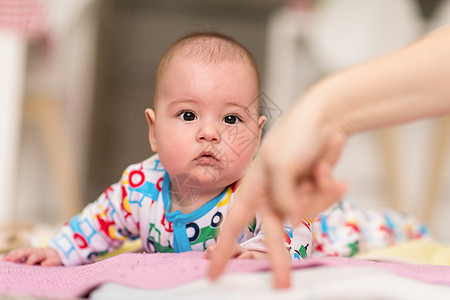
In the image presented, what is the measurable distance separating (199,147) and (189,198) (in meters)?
0.11

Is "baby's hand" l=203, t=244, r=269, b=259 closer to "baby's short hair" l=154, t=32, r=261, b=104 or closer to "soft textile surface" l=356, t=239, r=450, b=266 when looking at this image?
"baby's short hair" l=154, t=32, r=261, b=104

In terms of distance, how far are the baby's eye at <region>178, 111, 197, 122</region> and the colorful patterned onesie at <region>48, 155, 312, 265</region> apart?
0.38 feet

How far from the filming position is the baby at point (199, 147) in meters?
0.69

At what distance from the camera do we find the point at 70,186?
217 cm

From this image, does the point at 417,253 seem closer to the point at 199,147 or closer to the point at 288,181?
the point at 199,147

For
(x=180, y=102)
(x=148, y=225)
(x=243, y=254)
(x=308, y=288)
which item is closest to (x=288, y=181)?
(x=308, y=288)

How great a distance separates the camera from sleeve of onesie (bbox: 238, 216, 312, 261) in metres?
0.66

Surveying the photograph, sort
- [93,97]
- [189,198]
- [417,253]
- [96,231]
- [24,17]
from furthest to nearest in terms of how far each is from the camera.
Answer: [93,97]
[24,17]
[417,253]
[96,231]
[189,198]

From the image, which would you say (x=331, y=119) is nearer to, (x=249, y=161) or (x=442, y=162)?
(x=249, y=161)

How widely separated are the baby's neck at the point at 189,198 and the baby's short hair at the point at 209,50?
155 millimetres

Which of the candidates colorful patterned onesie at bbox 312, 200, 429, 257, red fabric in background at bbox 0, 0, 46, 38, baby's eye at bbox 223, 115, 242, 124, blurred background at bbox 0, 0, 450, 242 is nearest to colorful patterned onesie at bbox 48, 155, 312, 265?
baby's eye at bbox 223, 115, 242, 124

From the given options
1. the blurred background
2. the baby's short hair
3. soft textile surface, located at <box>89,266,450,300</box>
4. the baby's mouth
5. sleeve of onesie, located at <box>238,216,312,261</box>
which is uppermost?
the blurred background

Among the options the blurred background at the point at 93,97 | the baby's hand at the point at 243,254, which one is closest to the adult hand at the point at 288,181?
the baby's hand at the point at 243,254

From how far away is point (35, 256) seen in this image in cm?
87
